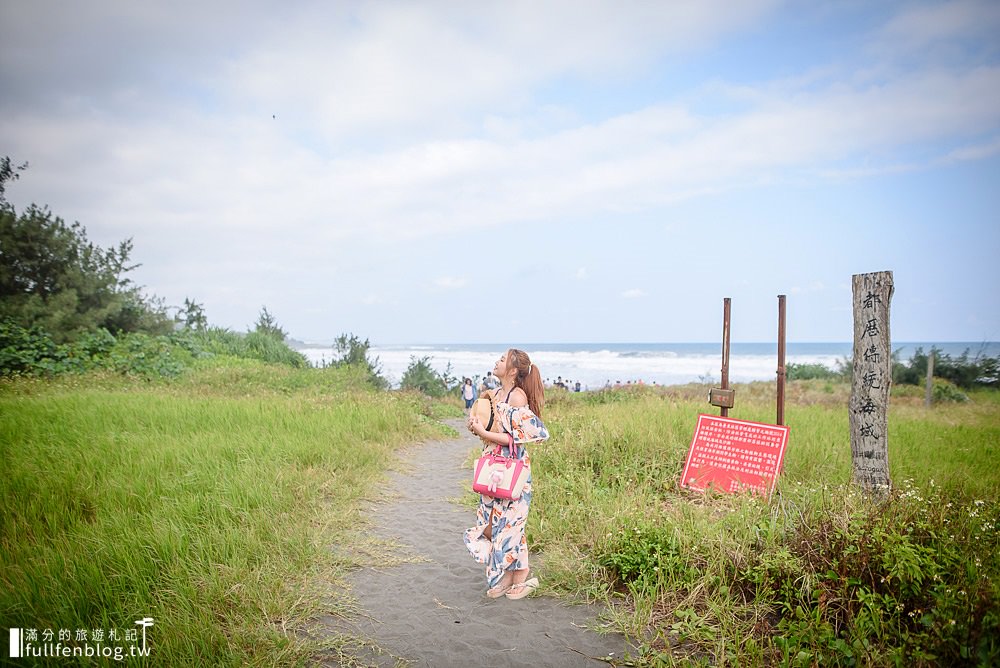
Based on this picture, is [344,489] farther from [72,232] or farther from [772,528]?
[72,232]

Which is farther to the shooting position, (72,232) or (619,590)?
(72,232)

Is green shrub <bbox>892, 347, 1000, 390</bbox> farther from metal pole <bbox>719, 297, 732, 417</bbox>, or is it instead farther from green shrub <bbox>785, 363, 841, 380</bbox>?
metal pole <bbox>719, 297, 732, 417</bbox>

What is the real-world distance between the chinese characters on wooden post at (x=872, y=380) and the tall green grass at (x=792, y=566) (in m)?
0.48

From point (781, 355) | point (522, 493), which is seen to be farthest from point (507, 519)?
point (781, 355)

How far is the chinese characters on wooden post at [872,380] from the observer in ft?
17.9

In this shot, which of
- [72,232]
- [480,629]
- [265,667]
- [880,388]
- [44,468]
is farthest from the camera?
[72,232]

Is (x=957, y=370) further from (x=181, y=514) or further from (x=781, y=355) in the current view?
(x=181, y=514)

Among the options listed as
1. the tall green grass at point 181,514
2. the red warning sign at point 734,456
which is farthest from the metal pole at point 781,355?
the tall green grass at point 181,514

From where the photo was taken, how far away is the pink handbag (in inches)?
171

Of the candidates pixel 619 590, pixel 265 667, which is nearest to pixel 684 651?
pixel 619 590

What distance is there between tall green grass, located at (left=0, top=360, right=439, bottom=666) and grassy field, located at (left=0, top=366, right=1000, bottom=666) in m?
0.02

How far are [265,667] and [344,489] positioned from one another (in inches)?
146

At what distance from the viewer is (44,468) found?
624 cm

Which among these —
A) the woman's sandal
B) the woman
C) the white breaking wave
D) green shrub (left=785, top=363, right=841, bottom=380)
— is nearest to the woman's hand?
the woman
